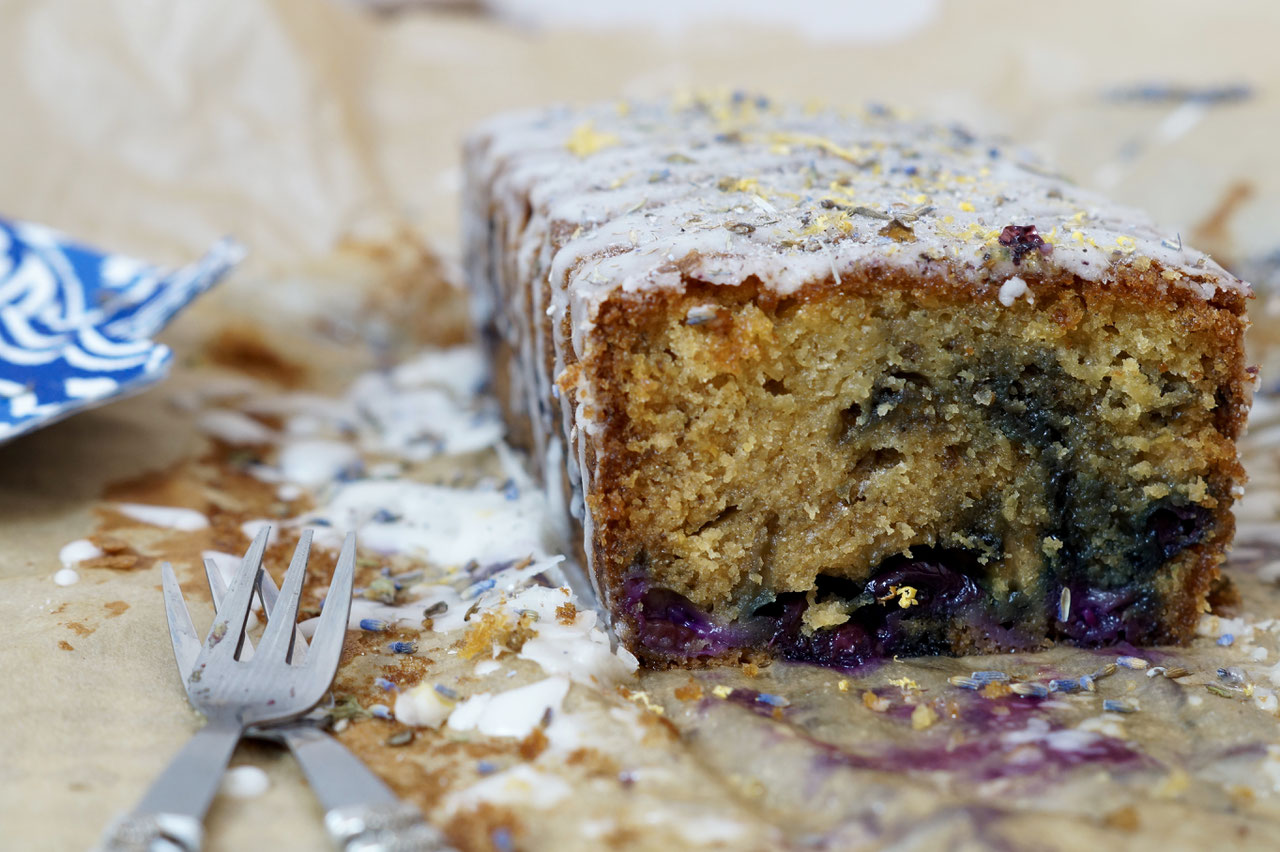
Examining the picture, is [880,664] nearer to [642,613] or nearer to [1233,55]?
[642,613]

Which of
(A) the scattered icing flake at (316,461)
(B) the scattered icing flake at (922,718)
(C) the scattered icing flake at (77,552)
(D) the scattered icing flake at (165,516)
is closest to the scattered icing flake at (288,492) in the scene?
(A) the scattered icing flake at (316,461)

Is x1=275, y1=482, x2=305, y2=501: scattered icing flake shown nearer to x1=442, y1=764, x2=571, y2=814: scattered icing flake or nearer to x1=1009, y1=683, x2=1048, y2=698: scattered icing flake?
x1=442, y1=764, x2=571, y2=814: scattered icing flake

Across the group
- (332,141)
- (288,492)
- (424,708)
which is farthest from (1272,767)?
(332,141)

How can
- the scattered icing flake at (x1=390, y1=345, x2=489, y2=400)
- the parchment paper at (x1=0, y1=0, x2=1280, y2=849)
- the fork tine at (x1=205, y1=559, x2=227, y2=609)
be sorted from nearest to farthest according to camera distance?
the fork tine at (x1=205, y1=559, x2=227, y2=609)
the parchment paper at (x1=0, y1=0, x2=1280, y2=849)
the scattered icing flake at (x1=390, y1=345, x2=489, y2=400)

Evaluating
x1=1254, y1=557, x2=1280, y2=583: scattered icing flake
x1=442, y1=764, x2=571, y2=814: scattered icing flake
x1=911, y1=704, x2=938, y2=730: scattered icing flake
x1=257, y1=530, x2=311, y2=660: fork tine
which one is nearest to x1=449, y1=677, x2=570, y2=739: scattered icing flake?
x1=442, y1=764, x2=571, y2=814: scattered icing flake

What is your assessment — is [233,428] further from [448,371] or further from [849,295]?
[849,295]

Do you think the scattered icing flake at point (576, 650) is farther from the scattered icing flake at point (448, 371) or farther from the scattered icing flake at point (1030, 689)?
the scattered icing flake at point (448, 371)

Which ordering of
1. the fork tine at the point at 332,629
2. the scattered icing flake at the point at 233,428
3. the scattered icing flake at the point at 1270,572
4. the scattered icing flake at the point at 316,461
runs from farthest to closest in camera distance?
the scattered icing flake at the point at 233,428
the scattered icing flake at the point at 316,461
the scattered icing flake at the point at 1270,572
the fork tine at the point at 332,629
